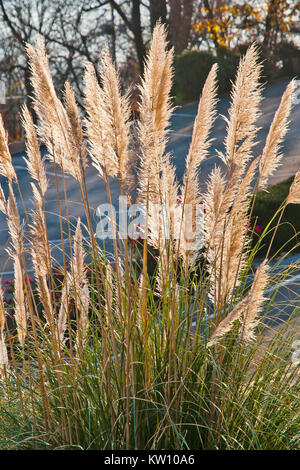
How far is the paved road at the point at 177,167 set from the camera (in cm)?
1038

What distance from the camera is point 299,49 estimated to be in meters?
19.9

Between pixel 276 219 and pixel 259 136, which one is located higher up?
pixel 259 136

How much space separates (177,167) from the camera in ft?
45.4

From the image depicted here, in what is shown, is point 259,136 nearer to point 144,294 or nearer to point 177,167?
point 177,167

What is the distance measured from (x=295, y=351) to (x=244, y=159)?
3.53ft

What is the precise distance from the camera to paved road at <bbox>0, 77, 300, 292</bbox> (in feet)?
34.0

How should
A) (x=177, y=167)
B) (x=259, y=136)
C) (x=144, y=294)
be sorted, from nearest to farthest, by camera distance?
(x=144, y=294), (x=177, y=167), (x=259, y=136)

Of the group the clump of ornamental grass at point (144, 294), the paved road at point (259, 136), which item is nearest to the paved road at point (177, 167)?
the paved road at point (259, 136)

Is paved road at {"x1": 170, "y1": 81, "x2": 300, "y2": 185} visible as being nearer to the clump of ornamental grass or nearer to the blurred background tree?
the blurred background tree

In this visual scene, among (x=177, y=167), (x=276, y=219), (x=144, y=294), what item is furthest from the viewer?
(x=177, y=167)

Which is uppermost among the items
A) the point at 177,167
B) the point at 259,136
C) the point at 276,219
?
the point at 259,136

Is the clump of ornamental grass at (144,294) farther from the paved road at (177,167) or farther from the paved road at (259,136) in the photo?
the paved road at (259,136)

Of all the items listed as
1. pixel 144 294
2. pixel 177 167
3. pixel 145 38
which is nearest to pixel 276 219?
pixel 177 167

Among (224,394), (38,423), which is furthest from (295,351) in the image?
(38,423)
